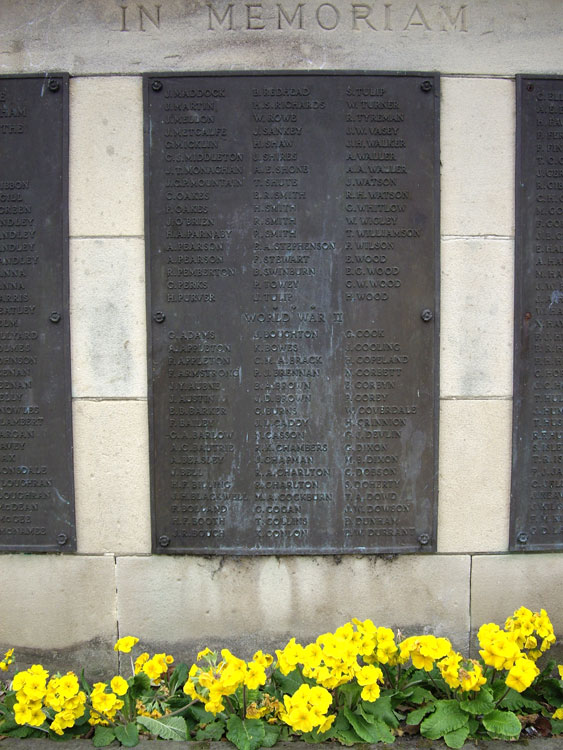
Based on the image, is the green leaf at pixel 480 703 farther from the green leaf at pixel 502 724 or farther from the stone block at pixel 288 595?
the stone block at pixel 288 595

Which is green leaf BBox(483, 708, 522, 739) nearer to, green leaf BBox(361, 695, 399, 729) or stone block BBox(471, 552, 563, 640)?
green leaf BBox(361, 695, 399, 729)

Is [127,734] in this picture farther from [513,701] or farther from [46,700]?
Answer: [513,701]

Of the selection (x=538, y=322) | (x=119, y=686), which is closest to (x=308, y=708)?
(x=119, y=686)

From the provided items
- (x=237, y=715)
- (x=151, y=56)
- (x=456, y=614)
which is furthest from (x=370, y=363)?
(x=151, y=56)

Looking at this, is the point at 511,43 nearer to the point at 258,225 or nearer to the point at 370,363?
the point at 258,225

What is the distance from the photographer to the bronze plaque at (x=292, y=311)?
11.1 ft

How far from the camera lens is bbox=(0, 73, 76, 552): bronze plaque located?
3.40 metres

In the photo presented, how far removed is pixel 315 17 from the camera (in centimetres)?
337

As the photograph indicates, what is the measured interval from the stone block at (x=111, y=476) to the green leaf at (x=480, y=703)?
6.40 feet

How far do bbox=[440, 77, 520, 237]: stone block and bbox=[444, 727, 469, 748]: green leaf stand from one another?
8.74 ft

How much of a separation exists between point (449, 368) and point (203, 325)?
1500 millimetres

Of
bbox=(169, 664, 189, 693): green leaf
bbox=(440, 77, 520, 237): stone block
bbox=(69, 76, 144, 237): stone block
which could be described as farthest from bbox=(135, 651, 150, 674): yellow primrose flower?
bbox=(440, 77, 520, 237): stone block

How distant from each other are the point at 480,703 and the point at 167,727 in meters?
1.57

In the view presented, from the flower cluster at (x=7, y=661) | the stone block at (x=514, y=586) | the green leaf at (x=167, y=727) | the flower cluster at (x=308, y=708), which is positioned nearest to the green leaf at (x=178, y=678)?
the green leaf at (x=167, y=727)
